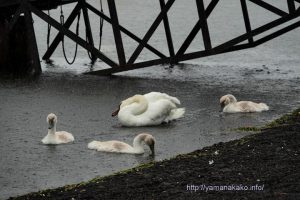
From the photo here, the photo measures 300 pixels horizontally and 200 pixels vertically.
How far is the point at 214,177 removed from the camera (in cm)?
897

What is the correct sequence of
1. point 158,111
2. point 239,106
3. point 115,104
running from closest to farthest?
point 158,111
point 239,106
point 115,104

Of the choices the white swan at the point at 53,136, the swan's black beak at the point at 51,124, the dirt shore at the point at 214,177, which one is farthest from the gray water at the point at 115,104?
the dirt shore at the point at 214,177

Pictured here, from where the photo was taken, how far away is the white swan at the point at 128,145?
35.8ft

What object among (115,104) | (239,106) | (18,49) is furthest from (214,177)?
A: (18,49)

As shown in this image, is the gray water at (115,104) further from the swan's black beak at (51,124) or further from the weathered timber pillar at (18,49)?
the weathered timber pillar at (18,49)

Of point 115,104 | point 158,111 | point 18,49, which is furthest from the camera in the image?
point 18,49

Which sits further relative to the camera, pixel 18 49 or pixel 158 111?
pixel 18 49

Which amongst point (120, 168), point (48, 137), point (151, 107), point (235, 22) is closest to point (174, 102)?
point (151, 107)

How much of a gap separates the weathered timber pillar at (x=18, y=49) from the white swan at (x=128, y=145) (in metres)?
7.83

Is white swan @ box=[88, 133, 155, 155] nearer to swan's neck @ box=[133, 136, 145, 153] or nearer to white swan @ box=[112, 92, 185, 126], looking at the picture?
swan's neck @ box=[133, 136, 145, 153]

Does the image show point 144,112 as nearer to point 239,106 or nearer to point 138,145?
A: point 239,106

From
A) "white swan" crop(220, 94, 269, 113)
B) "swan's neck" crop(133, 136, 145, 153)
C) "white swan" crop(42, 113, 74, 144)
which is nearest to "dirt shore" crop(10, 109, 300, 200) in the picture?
"swan's neck" crop(133, 136, 145, 153)

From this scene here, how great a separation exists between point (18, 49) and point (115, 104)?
5.87 m

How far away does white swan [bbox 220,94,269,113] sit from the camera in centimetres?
1395
